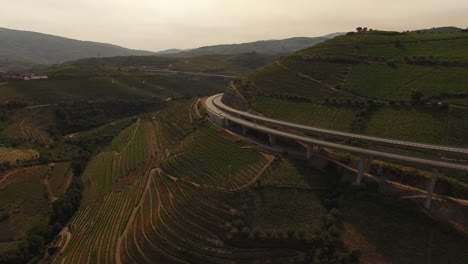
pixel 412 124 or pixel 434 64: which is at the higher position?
pixel 434 64

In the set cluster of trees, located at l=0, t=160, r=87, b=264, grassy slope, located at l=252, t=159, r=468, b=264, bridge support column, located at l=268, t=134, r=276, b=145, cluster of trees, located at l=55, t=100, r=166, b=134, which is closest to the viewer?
grassy slope, located at l=252, t=159, r=468, b=264

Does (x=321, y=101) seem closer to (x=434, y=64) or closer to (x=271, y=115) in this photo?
(x=271, y=115)

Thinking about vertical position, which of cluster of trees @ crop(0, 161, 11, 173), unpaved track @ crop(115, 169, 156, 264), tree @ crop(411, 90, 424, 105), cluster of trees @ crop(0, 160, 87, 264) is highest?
tree @ crop(411, 90, 424, 105)

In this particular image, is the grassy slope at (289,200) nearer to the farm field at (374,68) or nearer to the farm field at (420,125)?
the farm field at (420,125)

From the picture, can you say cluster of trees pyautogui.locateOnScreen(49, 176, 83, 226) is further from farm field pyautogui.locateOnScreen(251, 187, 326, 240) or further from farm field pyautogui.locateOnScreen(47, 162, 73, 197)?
farm field pyautogui.locateOnScreen(251, 187, 326, 240)

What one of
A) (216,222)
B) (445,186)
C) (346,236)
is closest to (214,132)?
(216,222)

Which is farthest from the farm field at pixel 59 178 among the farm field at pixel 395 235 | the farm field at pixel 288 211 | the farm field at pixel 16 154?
the farm field at pixel 395 235

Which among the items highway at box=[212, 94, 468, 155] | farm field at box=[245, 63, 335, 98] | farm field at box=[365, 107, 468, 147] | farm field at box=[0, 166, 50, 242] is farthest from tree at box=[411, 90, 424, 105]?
farm field at box=[0, 166, 50, 242]
